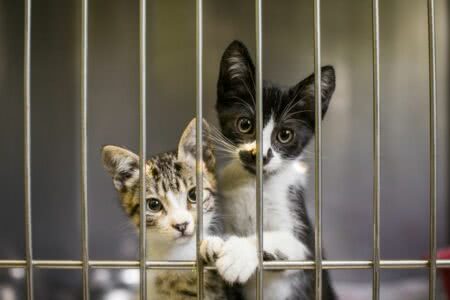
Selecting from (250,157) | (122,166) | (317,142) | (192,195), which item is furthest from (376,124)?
(122,166)

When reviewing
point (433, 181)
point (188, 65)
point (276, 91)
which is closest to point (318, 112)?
point (433, 181)

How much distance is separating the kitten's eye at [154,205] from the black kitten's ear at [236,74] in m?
0.19

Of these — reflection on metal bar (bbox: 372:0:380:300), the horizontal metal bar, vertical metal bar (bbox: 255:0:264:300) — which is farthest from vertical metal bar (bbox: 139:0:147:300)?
reflection on metal bar (bbox: 372:0:380:300)

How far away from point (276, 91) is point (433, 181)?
32 cm

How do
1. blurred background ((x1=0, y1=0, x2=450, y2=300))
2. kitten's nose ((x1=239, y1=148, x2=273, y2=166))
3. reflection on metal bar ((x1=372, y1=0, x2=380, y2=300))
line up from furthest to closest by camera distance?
blurred background ((x1=0, y1=0, x2=450, y2=300))
kitten's nose ((x1=239, y1=148, x2=273, y2=166))
reflection on metal bar ((x1=372, y1=0, x2=380, y2=300))

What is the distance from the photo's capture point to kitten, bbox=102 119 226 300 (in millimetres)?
667

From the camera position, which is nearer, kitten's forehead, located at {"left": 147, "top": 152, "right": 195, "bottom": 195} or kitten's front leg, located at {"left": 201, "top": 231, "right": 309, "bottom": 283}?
kitten's front leg, located at {"left": 201, "top": 231, "right": 309, "bottom": 283}

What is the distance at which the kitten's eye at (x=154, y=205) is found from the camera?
692 mm

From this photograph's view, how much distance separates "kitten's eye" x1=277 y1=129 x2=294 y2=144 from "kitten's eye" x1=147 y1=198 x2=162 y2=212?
205 mm

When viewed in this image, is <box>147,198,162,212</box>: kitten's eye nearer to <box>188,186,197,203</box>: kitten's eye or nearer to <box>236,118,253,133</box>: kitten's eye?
<box>188,186,197,203</box>: kitten's eye

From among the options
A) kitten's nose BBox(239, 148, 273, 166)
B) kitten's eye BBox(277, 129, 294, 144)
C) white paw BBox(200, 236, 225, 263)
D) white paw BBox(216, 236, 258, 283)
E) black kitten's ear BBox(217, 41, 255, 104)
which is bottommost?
white paw BBox(216, 236, 258, 283)

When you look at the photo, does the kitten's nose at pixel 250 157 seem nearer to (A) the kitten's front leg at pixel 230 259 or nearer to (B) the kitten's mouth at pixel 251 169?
(B) the kitten's mouth at pixel 251 169

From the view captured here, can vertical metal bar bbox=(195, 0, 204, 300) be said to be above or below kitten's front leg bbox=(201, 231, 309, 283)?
above

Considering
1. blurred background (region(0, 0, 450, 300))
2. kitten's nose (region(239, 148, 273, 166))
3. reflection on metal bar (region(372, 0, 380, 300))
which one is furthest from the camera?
blurred background (region(0, 0, 450, 300))
